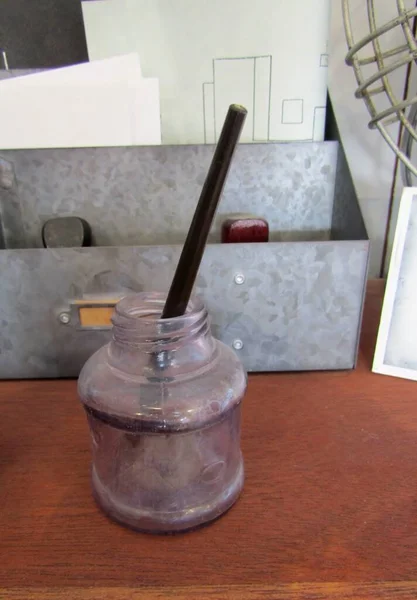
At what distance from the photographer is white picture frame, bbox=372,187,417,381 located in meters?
0.41

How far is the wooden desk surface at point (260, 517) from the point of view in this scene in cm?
23

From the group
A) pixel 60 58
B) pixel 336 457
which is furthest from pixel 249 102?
pixel 336 457

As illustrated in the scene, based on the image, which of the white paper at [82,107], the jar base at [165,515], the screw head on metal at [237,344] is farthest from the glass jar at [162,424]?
the white paper at [82,107]

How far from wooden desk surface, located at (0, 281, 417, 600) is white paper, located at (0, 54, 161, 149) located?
1.11 feet

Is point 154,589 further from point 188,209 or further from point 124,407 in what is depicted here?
point 188,209

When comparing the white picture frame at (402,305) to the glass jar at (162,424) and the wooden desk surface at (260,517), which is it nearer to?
the wooden desk surface at (260,517)

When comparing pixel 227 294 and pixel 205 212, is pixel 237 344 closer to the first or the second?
pixel 227 294

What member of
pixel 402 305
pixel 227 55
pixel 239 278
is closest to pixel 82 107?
pixel 227 55

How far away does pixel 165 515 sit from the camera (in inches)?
10.4

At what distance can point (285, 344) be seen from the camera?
1.35ft

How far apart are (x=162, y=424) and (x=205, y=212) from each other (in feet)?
0.41

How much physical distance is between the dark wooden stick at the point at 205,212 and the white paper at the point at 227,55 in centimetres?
41

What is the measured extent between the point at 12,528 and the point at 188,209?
0.39m

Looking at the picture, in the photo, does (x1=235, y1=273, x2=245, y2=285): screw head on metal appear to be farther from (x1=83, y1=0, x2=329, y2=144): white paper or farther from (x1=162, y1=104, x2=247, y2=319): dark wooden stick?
(x1=83, y1=0, x2=329, y2=144): white paper
